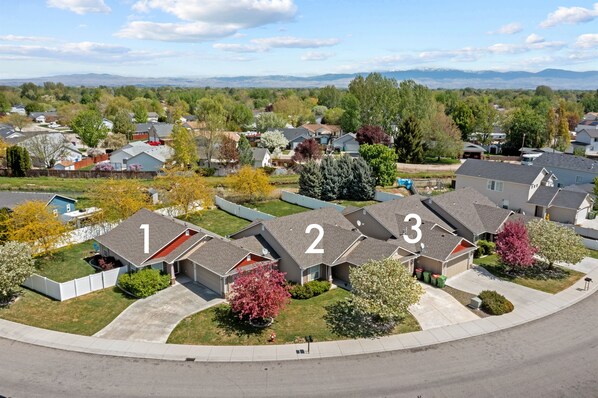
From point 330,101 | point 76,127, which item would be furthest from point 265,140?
point 330,101

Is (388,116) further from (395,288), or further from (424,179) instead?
(395,288)

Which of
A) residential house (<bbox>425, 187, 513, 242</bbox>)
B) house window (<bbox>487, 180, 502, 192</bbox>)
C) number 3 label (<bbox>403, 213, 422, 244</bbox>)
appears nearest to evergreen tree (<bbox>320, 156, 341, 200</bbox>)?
residential house (<bbox>425, 187, 513, 242</bbox>)

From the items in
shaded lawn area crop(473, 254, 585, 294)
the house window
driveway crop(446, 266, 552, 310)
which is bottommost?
driveway crop(446, 266, 552, 310)

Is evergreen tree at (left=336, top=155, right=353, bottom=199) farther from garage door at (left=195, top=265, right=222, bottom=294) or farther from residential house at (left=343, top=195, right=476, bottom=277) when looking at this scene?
garage door at (left=195, top=265, right=222, bottom=294)

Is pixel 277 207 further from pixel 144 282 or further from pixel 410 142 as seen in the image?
pixel 410 142

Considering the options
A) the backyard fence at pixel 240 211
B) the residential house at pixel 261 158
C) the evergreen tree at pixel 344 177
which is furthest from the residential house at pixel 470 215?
the residential house at pixel 261 158

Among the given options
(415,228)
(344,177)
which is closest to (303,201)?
(344,177)

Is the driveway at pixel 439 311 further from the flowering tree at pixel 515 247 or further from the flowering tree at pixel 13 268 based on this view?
the flowering tree at pixel 13 268
